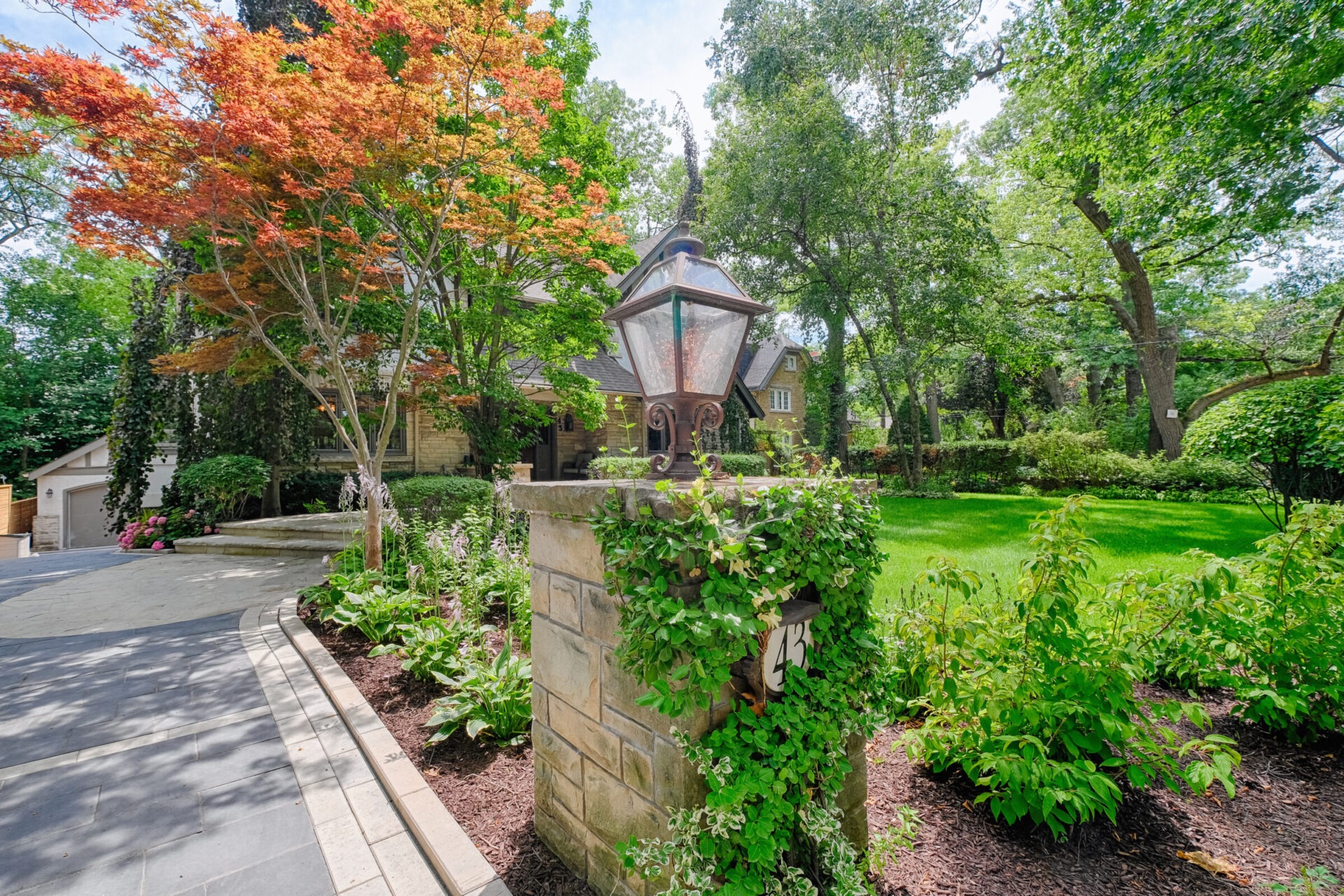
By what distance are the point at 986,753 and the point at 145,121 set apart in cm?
687

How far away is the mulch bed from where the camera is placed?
63.6 inches

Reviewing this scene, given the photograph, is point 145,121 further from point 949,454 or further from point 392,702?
point 949,454

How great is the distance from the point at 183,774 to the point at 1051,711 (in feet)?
11.8

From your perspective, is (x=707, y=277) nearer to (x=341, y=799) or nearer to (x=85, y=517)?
(x=341, y=799)

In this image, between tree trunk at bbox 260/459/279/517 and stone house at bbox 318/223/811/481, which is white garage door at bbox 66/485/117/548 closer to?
tree trunk at bbox 260/459/279/517

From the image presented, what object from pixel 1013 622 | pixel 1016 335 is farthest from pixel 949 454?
pixel 1013 622

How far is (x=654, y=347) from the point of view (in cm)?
200

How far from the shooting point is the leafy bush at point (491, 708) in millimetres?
2561

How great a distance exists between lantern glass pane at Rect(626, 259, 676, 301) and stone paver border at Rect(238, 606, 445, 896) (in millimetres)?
2152

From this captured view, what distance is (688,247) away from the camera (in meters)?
1.99

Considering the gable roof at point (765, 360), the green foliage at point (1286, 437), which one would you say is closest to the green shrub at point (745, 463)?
the gable roof at point (765, 360)

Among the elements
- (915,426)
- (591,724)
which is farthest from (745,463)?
(591,724)

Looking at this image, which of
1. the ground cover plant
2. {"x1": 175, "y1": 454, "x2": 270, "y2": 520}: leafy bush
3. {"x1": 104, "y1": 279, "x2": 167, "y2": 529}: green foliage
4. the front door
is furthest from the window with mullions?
the ground cover plant

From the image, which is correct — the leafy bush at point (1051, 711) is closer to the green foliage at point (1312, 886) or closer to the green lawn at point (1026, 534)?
the green foliage at point (1312, 886)
